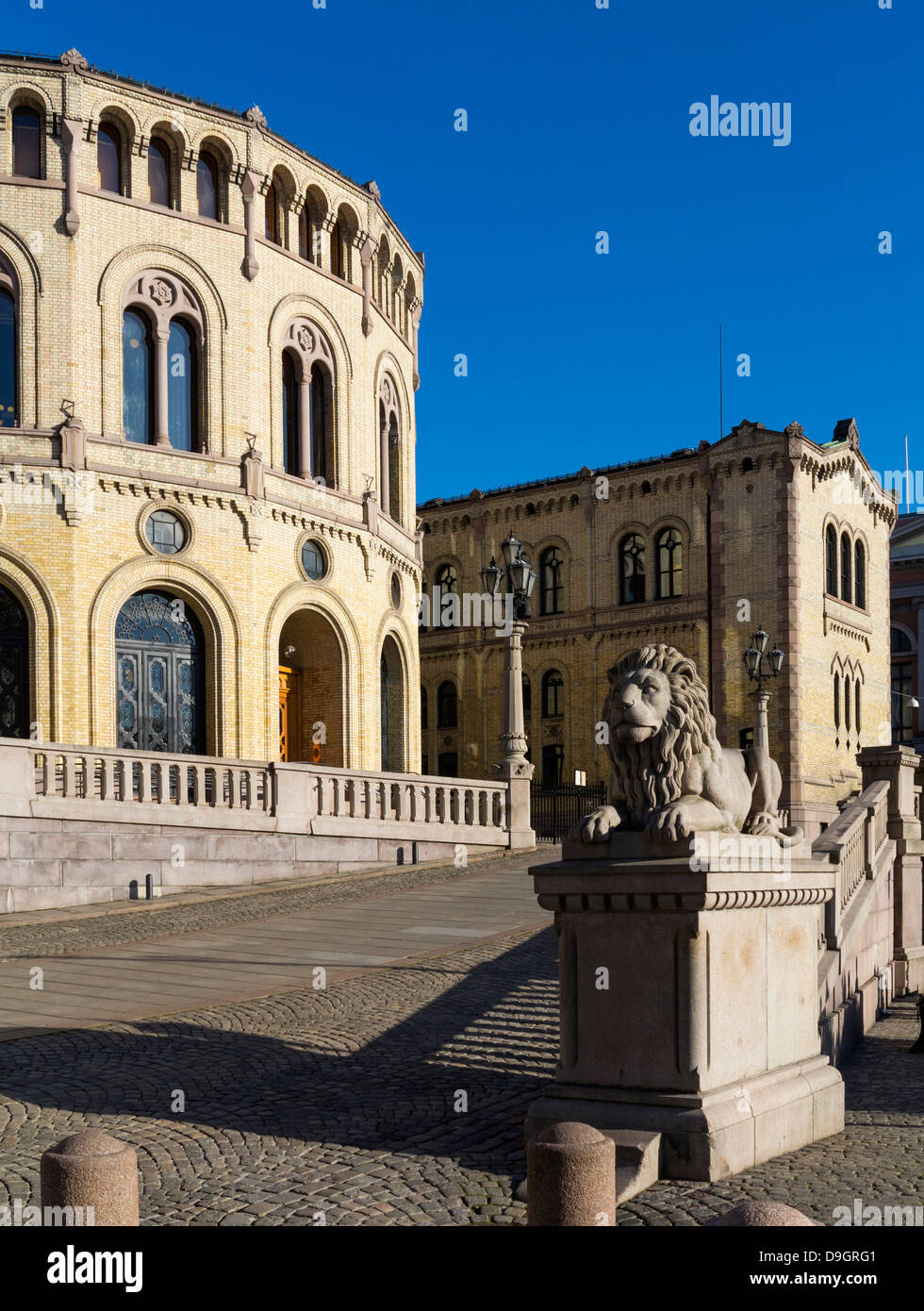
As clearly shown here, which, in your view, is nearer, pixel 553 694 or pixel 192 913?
pixel 192 913

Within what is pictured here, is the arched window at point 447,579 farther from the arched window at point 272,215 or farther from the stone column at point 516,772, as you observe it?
the stone column at point 516,772

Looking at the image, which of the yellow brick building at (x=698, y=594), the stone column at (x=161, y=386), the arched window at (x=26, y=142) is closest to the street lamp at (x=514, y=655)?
the stone column at (x=161, y=386)

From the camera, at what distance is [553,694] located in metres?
48.1

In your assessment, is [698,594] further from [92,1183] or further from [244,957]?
[92,1183]

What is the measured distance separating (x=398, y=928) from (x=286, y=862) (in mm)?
7125

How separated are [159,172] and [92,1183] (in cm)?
2694

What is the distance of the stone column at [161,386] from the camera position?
2691cm

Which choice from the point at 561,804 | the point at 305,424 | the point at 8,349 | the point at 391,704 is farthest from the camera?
the point at 561,804

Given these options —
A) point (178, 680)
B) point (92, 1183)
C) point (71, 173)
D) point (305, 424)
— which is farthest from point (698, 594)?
point (92, 1183)

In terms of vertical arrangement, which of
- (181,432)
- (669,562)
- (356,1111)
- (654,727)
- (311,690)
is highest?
(181,432)

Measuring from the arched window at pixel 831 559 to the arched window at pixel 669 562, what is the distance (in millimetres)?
5033

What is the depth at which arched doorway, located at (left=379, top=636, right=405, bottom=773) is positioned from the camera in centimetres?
3319

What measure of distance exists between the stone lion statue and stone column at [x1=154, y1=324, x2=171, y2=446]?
2197 centimetres

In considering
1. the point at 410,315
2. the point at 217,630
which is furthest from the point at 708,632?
the point at 217,630
